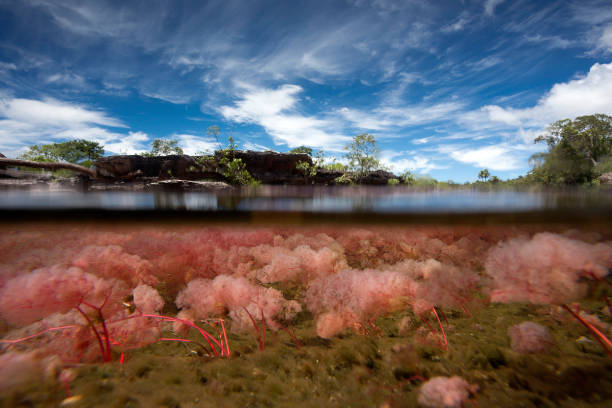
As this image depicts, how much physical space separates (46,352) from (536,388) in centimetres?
333

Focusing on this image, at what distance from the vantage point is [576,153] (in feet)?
47.4

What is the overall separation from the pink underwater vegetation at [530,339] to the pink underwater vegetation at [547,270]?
564 millimetres

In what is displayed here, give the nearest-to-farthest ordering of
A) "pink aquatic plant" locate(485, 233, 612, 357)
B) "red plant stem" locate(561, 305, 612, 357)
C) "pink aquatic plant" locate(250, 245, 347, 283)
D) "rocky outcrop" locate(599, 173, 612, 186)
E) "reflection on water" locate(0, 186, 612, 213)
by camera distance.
A: "red plant stem" locate(561, 305, 612, 357)
"pink aquatic plant" locate(485, 233, 612, 357)
"pink aquatic plant" locate(250, 245, 347, 283)
"reflection on water" locate(0, 186, 612, 213)
"rocky outcrop" locate(599, 173, 612, 186)

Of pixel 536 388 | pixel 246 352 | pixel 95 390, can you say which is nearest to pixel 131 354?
pixel 95 390

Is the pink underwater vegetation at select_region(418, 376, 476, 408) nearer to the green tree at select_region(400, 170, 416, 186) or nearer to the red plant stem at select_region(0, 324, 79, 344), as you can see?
the red plant stem at select_region(0, 324, 79, 344)

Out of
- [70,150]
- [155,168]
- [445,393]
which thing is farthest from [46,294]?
[70,150]

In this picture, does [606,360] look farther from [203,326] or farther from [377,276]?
[203,326]

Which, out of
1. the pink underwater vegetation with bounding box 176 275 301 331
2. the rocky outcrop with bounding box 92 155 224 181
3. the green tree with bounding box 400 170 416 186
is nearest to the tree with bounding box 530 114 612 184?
the green tree with bounding box 400 170 416 186

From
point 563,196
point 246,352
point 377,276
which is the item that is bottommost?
point 246,352

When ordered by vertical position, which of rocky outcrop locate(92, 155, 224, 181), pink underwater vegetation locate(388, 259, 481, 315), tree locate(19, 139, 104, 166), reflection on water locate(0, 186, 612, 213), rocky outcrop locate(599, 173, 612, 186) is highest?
tree locate(19, 139, 104, 166)

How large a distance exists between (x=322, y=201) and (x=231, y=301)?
92.0 inches

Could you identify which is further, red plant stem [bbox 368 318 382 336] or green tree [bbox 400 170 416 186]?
green tree [bbox 400 170 416 186]

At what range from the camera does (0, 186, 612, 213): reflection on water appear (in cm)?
363

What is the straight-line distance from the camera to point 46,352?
1561 mm
